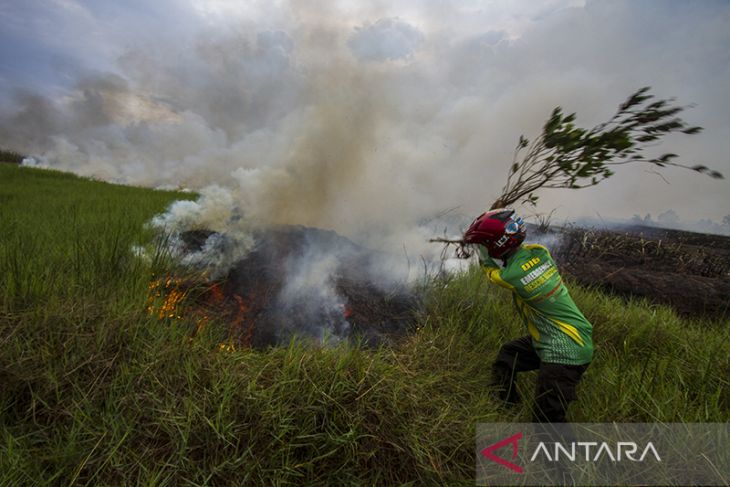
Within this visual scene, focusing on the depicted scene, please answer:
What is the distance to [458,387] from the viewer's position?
3.31 metres

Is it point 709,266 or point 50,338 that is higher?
point 50,338

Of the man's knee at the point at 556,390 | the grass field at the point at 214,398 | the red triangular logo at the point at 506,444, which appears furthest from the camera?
the man's knee at the point at 556,390

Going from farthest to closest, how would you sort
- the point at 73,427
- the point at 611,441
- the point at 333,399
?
1. the point at 611,441
2. the point at 333,399
3. the point at 73,427

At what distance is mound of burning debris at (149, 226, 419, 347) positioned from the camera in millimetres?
4254

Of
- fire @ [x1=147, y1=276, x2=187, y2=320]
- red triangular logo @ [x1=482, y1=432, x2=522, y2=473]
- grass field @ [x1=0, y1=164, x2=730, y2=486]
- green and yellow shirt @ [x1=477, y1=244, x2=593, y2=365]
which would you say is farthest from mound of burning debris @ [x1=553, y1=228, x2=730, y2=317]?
fire @ [x1=147, y1=276, x2=187, y2=320]

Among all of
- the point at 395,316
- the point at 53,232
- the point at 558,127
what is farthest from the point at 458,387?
the point at 53,232

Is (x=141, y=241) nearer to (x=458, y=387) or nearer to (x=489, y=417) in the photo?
(x=458, y=387)

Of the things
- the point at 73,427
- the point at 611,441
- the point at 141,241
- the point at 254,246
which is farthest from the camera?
the point at 254,246

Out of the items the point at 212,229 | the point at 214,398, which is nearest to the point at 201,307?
the point at 214,398

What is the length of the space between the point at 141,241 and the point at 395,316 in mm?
3927

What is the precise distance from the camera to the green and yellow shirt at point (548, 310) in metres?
2.98

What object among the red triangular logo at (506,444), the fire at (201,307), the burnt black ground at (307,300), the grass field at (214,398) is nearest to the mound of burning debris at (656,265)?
the grass field at (214,398)

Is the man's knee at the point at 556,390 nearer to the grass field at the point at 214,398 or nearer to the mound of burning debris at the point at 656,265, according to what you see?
the grass field at the point at 214,398

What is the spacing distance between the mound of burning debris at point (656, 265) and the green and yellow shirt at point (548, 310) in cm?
468
